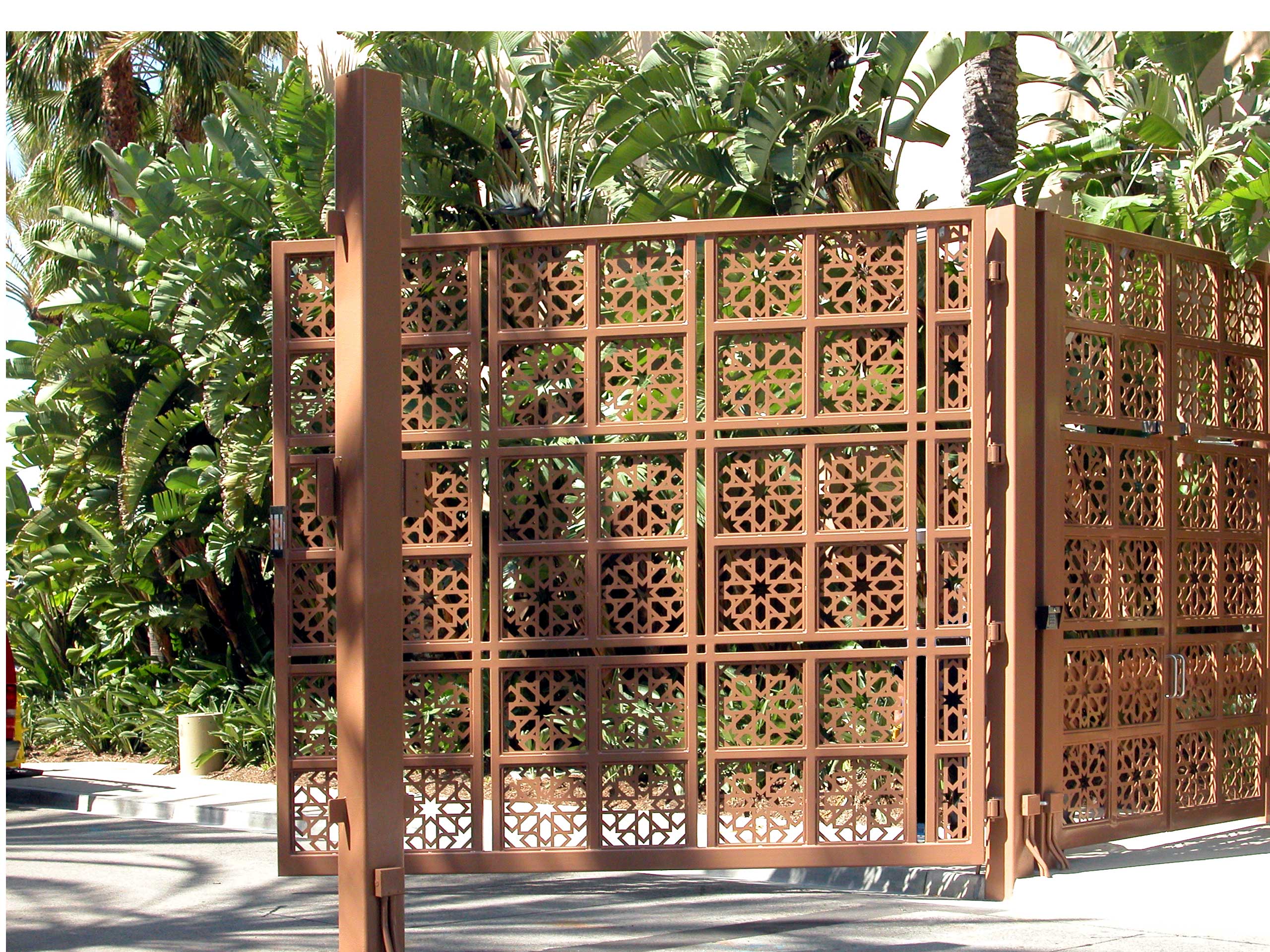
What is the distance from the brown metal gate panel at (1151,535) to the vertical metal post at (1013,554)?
16 cm

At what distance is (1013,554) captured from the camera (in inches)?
239

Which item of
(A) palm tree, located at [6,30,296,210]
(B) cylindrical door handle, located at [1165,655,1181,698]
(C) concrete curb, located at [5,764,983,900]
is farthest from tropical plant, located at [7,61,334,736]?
(B) cylindrical door handle, located at [1165,655,1181,698]

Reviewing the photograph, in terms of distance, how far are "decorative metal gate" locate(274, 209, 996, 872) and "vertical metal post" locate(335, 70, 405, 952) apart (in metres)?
0.75

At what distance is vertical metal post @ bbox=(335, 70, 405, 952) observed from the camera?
5125 millimetres

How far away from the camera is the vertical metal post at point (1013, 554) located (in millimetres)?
6078

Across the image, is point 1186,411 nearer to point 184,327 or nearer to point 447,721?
point 447,721

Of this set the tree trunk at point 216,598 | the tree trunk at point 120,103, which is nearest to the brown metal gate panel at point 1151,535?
the tree trunk at point 216,598

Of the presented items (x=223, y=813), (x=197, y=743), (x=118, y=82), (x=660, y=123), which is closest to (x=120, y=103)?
(x=118, y=82)

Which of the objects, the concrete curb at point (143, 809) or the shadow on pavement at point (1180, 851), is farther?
the concrete curb at point (143, 809)

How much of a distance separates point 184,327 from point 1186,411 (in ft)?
26.2

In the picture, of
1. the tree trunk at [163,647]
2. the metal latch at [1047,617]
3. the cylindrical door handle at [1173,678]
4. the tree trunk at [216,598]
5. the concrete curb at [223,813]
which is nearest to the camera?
the metal latch at [1047,617]

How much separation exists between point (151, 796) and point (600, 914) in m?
5.48

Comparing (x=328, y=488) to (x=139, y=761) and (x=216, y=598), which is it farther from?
(x=139, y=761)

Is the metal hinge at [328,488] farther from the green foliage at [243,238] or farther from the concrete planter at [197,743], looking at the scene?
the concrete planter at [197,743]
